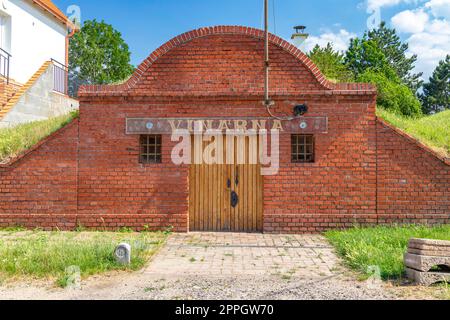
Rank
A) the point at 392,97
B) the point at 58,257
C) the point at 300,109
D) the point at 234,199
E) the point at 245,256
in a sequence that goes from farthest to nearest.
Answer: the point at 392,97 < the point at 234,199 < the point at 300,109 < the point at 245,256 < the point at 58,257

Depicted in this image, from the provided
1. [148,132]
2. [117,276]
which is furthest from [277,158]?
[117,276]

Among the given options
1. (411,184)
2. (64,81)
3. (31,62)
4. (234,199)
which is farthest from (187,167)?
(31,62)

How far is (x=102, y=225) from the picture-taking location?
9.18 meters

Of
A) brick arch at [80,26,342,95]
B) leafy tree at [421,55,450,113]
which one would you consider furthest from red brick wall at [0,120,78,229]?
leafy tree at [421,55,450,113]

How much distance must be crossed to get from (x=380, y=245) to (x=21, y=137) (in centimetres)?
886

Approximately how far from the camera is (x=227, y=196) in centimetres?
936

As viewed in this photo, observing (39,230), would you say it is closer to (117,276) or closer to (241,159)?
(117,276)

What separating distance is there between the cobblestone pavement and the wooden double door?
1.36 ft

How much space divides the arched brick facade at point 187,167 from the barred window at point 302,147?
0.25 m

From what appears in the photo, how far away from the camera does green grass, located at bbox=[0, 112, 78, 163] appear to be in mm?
9632

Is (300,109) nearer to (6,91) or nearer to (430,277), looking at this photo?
(430,277)

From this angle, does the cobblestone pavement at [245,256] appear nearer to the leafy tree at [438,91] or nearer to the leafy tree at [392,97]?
the leafy tree at [392,97]
